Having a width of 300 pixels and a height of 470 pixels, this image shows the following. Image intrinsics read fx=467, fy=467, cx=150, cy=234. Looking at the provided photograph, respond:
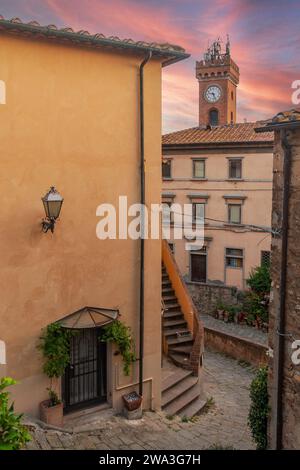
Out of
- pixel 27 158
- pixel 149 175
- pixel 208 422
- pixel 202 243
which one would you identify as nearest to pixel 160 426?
pixel 208 422

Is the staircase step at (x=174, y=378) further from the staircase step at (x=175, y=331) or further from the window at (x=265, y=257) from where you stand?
the window at (x=265, y=257)

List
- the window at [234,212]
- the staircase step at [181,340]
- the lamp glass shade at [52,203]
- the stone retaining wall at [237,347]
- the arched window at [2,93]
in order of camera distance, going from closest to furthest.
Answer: the arched window at [2,93]
the lamp glass shade at [52,203]
the staircase step at [181,340]
the stone retaining wall at [237,347]
the window at [234,212]

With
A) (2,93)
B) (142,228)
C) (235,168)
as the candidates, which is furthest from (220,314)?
(2,93)

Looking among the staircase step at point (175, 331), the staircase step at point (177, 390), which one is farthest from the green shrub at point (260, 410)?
the staircase step at point (175, 331)

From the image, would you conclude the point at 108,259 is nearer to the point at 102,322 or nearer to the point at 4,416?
the point at 102,322

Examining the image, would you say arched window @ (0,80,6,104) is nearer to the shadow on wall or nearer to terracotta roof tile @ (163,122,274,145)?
the shadow on wall

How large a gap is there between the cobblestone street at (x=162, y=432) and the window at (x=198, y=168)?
14716mm

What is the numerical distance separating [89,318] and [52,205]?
2545 mm

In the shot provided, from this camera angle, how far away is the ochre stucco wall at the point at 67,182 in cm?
852

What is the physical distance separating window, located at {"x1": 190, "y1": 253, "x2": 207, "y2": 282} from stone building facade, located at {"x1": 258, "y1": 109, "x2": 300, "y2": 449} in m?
19.2

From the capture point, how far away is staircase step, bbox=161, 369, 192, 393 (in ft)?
39.7

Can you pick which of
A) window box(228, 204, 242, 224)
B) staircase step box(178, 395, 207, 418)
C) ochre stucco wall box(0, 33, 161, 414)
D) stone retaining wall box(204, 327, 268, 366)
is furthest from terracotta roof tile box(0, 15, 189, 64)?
window box(228, 204, 242, 224)

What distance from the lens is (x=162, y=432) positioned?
9.80 metres

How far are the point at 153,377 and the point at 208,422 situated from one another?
81.1 inches
